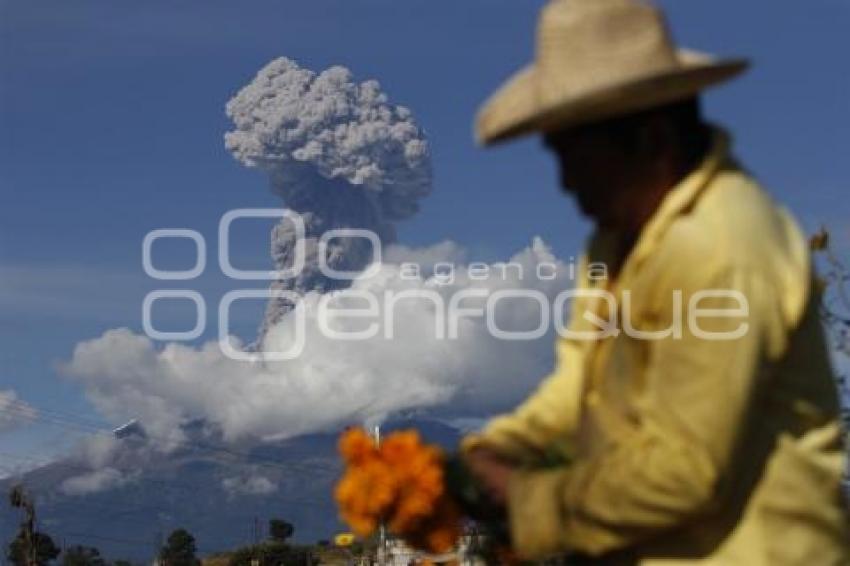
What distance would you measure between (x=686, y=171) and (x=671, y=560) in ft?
2.25

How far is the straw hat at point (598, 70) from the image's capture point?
3199 mm

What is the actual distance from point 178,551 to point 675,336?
533 feet

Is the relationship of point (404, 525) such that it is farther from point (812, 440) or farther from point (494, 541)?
point (812, 440)

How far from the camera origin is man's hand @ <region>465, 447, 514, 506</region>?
11.5 feet

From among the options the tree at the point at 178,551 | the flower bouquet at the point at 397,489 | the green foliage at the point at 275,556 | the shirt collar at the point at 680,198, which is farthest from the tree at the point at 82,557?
the shirt collar at the point at 680,198

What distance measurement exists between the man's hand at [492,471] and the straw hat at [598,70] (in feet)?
2.14

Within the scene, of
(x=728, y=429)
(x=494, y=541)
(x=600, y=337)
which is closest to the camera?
(x=728, y=429)

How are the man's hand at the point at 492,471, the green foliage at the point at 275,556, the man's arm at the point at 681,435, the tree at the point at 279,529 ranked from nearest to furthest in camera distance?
the man's arm at the point at 681,435, the man's hand at the point at 492,471, the green foliage at the point at 275,556, the tree at the point at 279,529

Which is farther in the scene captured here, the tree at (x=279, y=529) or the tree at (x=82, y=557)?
the tree at (x=82, y=557)

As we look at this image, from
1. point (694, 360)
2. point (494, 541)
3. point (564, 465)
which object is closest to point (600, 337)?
point (564, 465)

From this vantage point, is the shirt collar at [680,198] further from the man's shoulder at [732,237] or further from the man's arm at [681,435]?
the man's arm at [681,435]

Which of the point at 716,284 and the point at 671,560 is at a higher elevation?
the point at 716,284

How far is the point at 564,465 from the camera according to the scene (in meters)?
3.54

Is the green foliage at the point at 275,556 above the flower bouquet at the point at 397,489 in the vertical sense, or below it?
above
